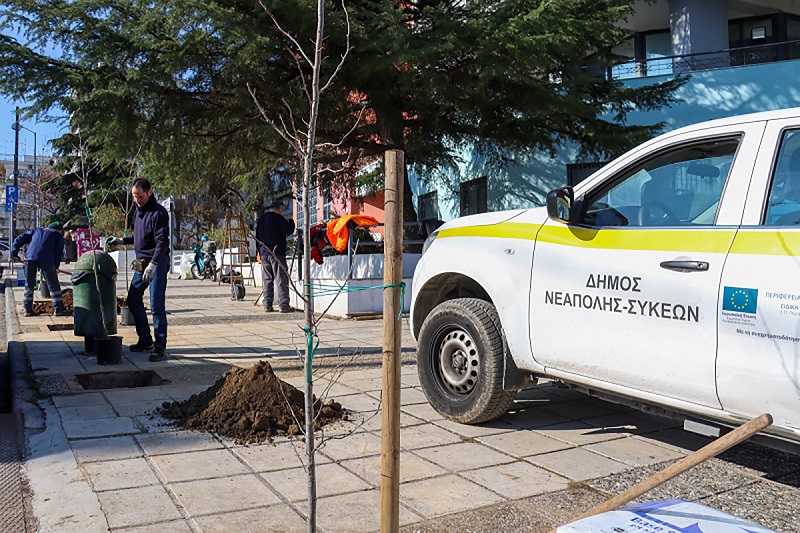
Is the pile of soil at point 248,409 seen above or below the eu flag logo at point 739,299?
below

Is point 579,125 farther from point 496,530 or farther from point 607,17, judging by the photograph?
point 496,530

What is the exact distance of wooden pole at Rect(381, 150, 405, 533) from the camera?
9.17 feet

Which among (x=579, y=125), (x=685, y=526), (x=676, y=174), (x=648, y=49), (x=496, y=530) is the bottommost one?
(x=496, y=530)

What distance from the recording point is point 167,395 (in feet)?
20.6

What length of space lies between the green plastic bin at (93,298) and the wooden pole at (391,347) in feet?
21.7

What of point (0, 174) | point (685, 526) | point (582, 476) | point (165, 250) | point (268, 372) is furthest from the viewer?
point (0, 174)

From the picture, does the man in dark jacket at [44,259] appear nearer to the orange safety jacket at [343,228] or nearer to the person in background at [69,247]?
the orange safety jacket at [343,228]

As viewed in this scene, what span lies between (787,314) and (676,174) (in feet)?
4.10

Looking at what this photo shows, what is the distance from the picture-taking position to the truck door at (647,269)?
378 cm

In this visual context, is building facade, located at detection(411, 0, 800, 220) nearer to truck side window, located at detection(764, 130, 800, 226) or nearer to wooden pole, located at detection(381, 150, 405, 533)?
truck side window, located at detection(764, 130, 800, 226)

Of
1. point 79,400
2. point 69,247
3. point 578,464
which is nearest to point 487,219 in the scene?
point 578,464

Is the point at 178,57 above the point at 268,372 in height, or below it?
above

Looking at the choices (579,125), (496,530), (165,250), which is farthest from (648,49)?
(496,530)

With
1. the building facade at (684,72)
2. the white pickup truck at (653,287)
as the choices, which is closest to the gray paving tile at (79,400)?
the white pickup truck at (653,287)
